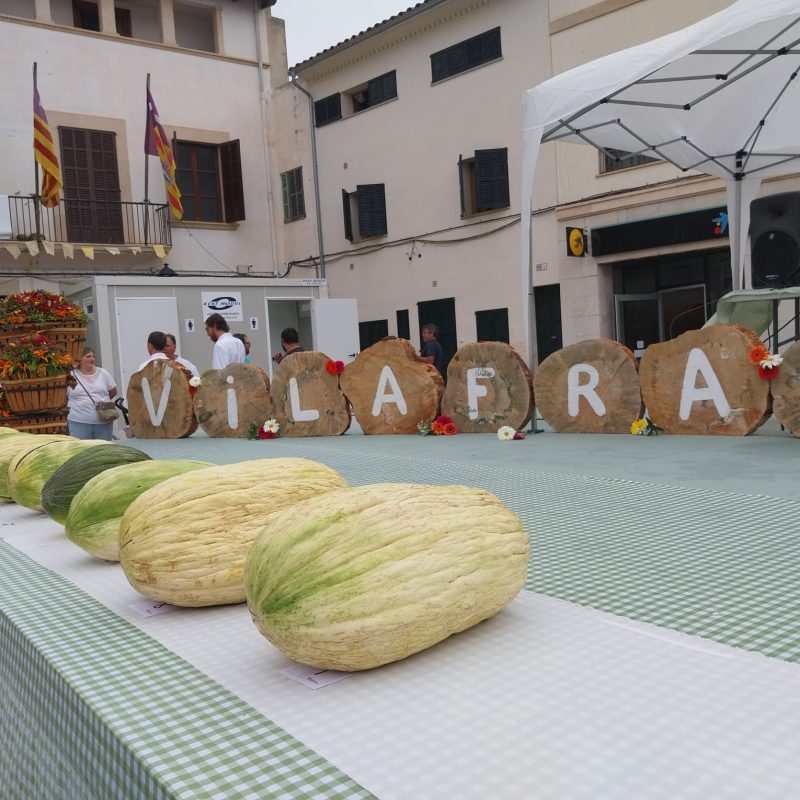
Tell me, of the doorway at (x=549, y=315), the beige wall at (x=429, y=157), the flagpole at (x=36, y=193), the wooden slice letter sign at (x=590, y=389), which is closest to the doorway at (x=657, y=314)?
the doorway at (x=549, y=315)

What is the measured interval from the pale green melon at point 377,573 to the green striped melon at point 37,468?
1.48 metres

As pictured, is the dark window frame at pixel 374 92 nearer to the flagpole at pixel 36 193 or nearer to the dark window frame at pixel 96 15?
the dark window frame at pixel 96 15

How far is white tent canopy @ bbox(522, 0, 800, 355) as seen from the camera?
5.71 meters

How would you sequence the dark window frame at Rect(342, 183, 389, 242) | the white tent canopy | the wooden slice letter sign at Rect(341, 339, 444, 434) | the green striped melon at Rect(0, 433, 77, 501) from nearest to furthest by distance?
1. the green striped melon at Rect(0, 433, 77, 501)
2. the white tent canopy
3. the wooden slice letter sign at Rect(341, 339, 444, 434)
4. the dark window frame at Rect(342, 183, 389, 242)

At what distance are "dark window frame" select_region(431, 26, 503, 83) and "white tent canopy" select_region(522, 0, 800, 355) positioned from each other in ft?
29.2

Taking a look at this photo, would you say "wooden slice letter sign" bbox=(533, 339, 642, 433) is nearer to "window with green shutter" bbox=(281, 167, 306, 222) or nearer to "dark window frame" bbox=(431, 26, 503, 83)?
"dark window frame" bbox=(431, 26, 503, 83)

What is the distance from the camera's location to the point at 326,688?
119 centimetres

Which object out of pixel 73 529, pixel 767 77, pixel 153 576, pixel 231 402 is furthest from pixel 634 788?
pixel 767 77

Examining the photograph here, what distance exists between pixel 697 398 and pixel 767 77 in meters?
3.92

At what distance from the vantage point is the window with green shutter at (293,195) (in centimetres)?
2089

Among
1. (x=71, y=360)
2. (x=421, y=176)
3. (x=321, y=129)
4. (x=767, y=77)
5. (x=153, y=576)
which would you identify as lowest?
(x=153, y=576)

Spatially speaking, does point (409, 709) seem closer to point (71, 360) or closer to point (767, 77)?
point (71, 360)

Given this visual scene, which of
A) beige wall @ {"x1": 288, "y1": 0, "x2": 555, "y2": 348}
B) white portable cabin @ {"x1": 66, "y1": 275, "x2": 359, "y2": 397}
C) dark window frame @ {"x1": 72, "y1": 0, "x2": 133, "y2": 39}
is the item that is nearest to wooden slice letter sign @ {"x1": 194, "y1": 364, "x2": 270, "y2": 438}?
white portable cabin @ {"x1": 66, "y1": 275, "x2": 359, "y2": 397}

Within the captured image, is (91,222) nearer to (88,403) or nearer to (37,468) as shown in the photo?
(88,403)
